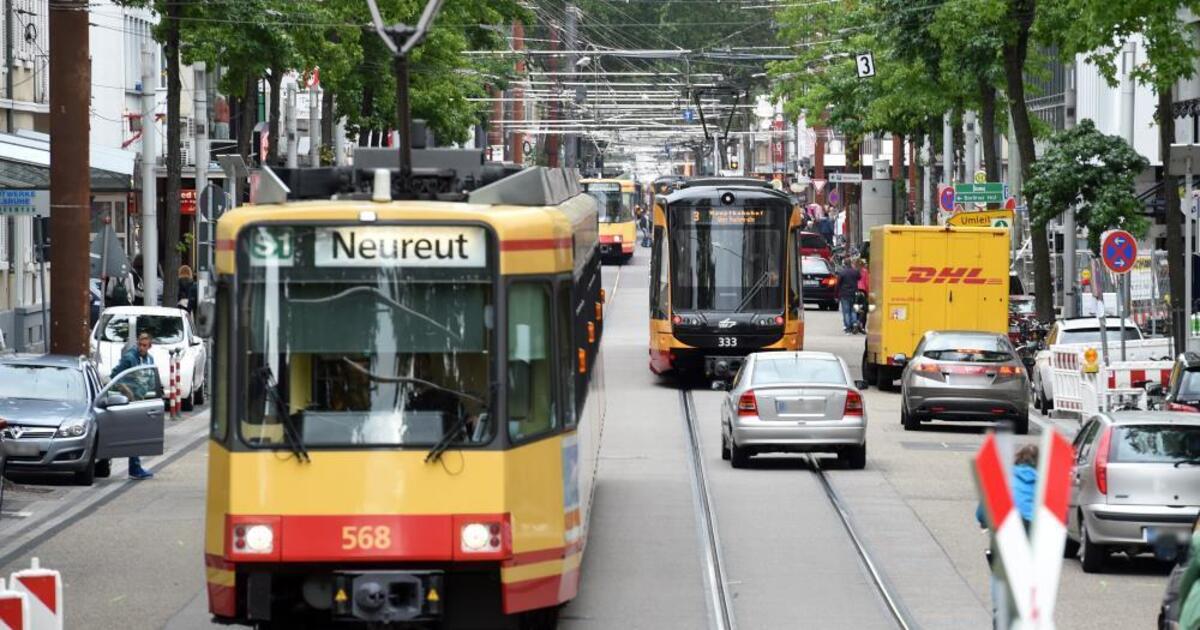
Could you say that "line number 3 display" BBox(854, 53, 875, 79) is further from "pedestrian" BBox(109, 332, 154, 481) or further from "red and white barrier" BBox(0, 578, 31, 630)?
"red and white barrier" BBox(0, 578, 31, 630)

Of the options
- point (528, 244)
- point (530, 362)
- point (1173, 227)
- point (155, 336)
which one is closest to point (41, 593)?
point (530, 362)

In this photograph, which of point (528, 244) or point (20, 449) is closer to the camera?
point (528, 244)

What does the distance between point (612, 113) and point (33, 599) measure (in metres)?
99.3

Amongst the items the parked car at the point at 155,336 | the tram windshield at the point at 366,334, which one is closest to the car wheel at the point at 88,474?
the parked car at the point at 155,336

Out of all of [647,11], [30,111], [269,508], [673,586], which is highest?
[647,11]

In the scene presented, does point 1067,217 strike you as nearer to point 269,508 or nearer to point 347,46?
point 347,46

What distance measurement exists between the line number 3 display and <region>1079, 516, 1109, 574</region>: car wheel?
39.3m

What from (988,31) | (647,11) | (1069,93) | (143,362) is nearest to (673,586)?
(143,362)

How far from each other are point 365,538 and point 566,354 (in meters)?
1.76

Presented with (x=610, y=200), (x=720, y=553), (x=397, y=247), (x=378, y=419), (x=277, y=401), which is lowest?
(x=720, y=553)

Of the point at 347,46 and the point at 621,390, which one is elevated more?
the point at 347,46

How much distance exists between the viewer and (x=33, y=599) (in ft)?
39.5

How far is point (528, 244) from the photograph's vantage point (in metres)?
12.8

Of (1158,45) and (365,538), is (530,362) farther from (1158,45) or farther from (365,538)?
(1158,45)
